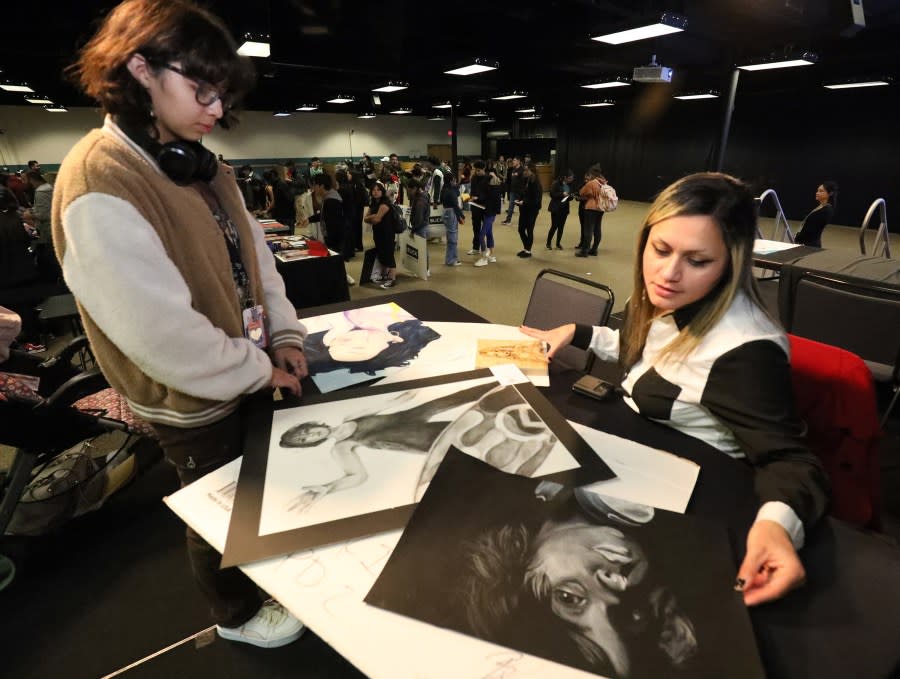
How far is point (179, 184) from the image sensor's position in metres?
0.91

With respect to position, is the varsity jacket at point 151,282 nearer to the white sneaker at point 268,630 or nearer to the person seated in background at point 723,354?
the white sneaker at point 268,630

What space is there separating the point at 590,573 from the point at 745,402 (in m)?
0.45

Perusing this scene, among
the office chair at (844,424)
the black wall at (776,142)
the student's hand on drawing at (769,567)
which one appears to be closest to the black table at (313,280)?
the office chair at (844,424)

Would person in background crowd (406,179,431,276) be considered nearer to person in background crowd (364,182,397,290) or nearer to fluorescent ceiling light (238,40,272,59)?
person in background crowd (364,182,397,290)

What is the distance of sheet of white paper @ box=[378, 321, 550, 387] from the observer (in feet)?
3.84

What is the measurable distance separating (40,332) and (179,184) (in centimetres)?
416

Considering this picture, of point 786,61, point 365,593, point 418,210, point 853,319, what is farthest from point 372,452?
point 786,61

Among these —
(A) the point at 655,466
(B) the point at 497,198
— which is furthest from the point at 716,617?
(B) the point at 497,198

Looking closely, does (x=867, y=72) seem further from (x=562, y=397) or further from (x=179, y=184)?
(x=179, y=184)

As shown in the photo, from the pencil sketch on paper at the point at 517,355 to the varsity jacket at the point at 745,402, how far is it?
245mm

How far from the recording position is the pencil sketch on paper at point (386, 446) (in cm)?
74

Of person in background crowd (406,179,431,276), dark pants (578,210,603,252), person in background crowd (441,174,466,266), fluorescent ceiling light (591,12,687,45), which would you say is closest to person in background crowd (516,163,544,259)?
dark pants (578,210,603,252)

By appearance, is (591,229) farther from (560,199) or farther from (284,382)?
(284,382)

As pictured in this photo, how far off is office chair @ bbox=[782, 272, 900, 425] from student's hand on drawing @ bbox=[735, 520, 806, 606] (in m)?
1.61
